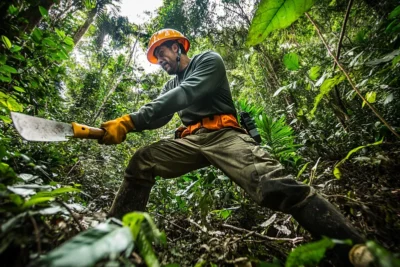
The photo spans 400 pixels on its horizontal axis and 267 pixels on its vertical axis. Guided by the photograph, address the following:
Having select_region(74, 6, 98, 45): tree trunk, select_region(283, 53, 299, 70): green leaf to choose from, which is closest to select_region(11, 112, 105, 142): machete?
select_region(283, 53, 299, 70): green leaf

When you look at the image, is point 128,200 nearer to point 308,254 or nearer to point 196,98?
point 196,98

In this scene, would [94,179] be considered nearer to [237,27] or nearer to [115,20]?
[237,27]

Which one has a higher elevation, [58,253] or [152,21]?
[152,21]

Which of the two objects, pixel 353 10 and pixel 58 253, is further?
pixel 353 10

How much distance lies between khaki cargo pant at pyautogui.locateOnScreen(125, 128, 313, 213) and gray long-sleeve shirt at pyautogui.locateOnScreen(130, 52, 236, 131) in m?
0.26

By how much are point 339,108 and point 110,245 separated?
3.43 metres

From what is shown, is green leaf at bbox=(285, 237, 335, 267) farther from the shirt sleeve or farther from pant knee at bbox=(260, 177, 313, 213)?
the shirt sleeve

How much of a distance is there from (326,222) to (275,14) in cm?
138

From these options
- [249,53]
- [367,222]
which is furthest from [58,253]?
[249,53]

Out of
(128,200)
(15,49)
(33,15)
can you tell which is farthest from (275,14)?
(33,15)

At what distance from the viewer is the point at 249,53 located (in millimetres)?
6453

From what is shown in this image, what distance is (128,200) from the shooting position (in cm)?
201

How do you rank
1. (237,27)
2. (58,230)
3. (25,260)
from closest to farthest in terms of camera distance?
(25,260)
(58,230)
(237,27)

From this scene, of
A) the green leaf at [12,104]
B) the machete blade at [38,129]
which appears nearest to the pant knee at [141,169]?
the machete blade at [38,129]
